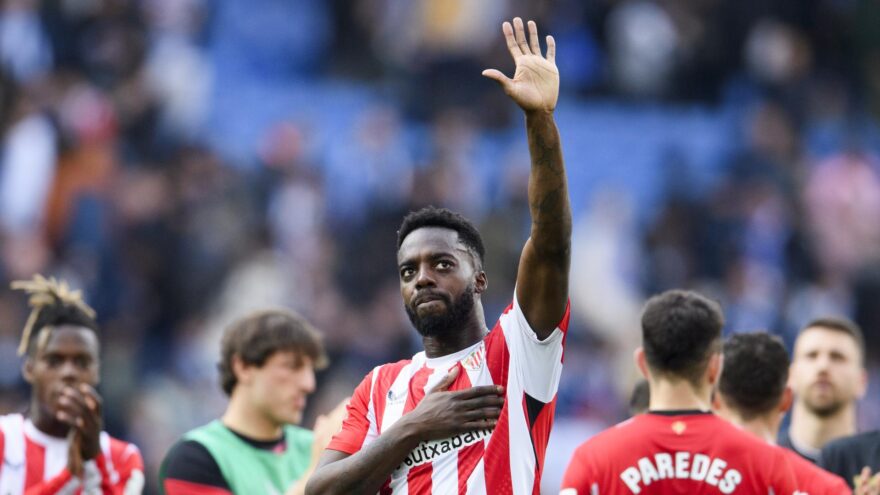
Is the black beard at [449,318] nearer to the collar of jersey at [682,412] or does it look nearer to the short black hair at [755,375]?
the collar of jersey at [682,412]

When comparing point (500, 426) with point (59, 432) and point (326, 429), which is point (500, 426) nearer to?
point (326, 429)

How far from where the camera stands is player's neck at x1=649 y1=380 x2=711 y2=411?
5.61m

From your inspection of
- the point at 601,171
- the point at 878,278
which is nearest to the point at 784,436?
the point at 878,278

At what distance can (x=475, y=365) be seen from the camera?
516cm

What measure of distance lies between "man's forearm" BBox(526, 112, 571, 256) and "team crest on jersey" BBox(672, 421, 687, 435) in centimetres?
104

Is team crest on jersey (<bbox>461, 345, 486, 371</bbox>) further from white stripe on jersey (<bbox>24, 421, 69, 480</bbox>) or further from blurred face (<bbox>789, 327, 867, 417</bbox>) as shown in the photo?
blurred face (<bbox>789, 327, 867, 417</bbox>)

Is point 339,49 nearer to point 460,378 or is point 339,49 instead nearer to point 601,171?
point 601,171

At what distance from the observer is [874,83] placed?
19156 millimetres

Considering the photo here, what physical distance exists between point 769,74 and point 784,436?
11.5 meters

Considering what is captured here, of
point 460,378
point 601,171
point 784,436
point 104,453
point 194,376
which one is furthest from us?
point 601,171

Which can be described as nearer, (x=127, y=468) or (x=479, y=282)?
(x=479, y=282)

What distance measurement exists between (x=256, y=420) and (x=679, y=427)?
2.38 m

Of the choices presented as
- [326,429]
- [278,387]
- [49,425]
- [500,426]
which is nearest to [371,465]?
[500,426]

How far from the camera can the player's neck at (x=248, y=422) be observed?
6.95m
